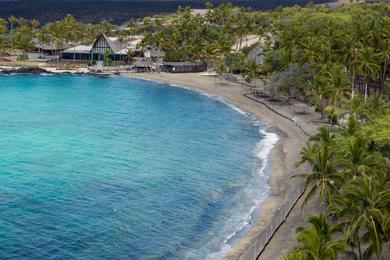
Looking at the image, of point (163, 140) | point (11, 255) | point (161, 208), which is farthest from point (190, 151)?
point (11, 255)

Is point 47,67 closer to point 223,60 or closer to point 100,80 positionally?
point 100,80

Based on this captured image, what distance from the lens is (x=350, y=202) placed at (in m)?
Answer: 35.8

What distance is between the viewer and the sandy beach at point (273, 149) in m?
45.5

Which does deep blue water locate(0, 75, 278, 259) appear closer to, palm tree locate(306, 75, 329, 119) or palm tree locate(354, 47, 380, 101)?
palm tree locate(306, 75, 329, 119)

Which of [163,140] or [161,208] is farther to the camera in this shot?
[163,140]

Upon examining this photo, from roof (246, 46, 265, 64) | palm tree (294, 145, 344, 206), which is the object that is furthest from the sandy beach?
roof (246, 46, 265, 64)

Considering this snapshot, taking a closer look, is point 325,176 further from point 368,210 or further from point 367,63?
point 367,63

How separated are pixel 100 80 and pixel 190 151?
201 feet

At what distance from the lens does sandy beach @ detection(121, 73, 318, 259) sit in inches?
1793

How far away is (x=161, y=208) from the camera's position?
53.6m

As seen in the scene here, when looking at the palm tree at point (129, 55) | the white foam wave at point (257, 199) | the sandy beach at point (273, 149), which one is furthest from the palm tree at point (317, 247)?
the palm tree at point (129, 55)

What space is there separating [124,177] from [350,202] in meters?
30.6

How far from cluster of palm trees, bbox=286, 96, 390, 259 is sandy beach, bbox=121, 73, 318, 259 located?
11.4 feet

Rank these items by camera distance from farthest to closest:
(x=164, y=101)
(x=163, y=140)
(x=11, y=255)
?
(x=164, y=101)
(x=163, y=140)
(x=11, y=255)
